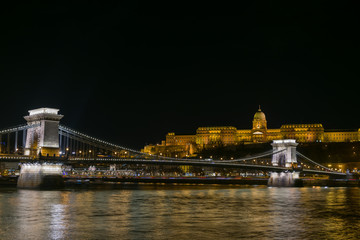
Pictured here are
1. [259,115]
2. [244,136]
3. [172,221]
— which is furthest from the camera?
[259,115]

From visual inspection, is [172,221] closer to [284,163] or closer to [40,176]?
[40,176]

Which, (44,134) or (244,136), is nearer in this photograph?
(44,134)

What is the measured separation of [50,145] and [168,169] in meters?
79.3

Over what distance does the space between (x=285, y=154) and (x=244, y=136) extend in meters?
103

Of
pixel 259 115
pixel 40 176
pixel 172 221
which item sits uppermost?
pixel 259 115

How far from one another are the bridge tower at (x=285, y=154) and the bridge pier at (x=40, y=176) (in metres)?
39.5

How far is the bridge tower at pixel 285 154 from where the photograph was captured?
77.6 m

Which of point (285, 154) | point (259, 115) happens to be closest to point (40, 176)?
point (285, 154)

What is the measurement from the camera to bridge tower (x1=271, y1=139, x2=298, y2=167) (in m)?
77.6

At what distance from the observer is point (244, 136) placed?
598 feet

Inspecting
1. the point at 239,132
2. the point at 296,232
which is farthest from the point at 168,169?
the point at 296,232

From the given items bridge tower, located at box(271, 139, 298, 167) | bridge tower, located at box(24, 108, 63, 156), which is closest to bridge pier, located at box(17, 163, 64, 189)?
bridge tower, located at box(24, 108, 63, 156)

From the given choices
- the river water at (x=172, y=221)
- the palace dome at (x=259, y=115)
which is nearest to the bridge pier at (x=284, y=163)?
the river water at (x=172, y=221)

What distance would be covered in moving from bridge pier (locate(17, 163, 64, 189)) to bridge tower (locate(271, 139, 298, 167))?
1556 inches
